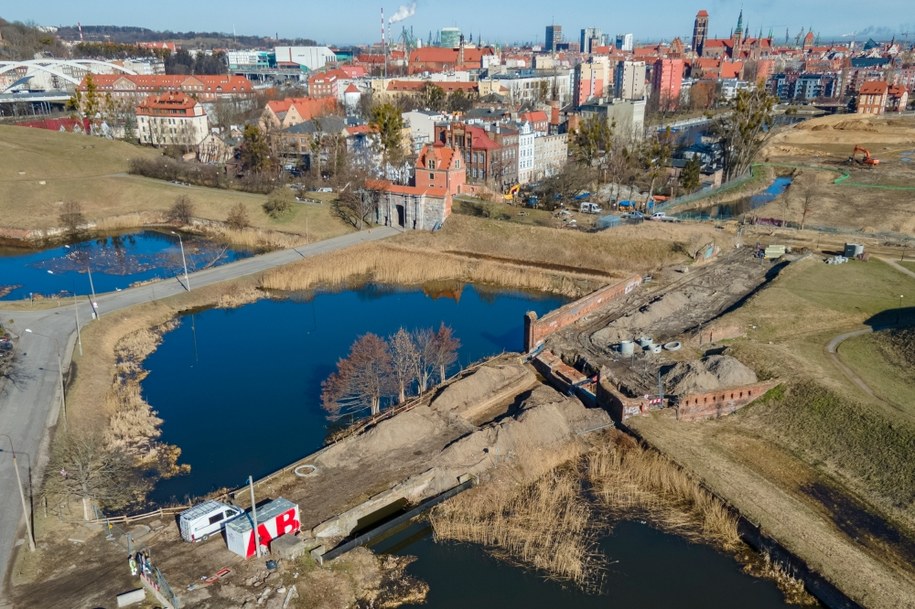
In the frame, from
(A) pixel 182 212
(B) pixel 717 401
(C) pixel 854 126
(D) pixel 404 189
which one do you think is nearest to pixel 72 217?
(A) pixel 182 212

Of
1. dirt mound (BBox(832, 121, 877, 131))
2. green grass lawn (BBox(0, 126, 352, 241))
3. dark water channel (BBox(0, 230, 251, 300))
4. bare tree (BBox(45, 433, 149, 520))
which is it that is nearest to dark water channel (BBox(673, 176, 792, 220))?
green grass lawn (BBox(0, 126, 352, 241))

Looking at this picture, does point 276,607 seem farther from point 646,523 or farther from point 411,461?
point 646,523

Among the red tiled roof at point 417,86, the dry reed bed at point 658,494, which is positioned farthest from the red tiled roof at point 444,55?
the dry reed bed at point 658,494

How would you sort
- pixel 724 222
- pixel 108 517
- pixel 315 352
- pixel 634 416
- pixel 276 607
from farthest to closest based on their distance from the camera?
pixel 724 222 → pixel 315 352 → pixel 634 416 → pixel 108 517 → pixel 276 607

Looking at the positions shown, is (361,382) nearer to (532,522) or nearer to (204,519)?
(204,519)

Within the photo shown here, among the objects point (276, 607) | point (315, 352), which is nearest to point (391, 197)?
point (315, 352)

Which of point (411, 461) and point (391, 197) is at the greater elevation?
point (391, 197)

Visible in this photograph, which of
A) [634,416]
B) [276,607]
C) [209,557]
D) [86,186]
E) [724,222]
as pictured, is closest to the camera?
[276,607]

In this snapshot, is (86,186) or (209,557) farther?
(86,186)
